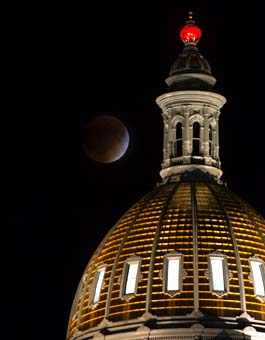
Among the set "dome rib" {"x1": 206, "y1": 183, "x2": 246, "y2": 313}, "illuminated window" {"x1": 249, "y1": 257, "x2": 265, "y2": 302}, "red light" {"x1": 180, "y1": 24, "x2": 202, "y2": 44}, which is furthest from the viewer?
"red light" {"x1": 180, "y1": 24, "x2": 202, "y2": 44}

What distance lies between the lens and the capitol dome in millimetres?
103062

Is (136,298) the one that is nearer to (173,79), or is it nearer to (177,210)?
(177,210)

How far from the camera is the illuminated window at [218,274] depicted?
342 feet

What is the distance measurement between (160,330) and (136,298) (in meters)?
2.98

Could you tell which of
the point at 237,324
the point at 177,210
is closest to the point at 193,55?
the point at 177,210

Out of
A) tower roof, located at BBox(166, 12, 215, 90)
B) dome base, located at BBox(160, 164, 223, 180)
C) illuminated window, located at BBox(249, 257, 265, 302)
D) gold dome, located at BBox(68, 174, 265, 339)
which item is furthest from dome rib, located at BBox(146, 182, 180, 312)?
tower roof, located at BBox(166, 12, 215, 90)

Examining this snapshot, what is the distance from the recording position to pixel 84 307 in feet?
354

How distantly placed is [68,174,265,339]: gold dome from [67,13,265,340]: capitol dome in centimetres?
5

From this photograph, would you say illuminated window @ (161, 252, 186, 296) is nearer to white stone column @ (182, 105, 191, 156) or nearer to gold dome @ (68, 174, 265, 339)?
gold dome @ (68, 174, 265, 339)

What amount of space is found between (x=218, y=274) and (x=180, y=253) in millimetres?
2041

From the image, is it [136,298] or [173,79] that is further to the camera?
[173,79]

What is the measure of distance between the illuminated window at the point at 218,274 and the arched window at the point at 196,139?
6.74m

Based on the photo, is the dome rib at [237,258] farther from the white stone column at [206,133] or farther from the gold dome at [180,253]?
the white stone column at [206,133]

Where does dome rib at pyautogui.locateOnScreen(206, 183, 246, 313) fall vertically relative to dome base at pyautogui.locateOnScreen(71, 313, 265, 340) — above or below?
above
